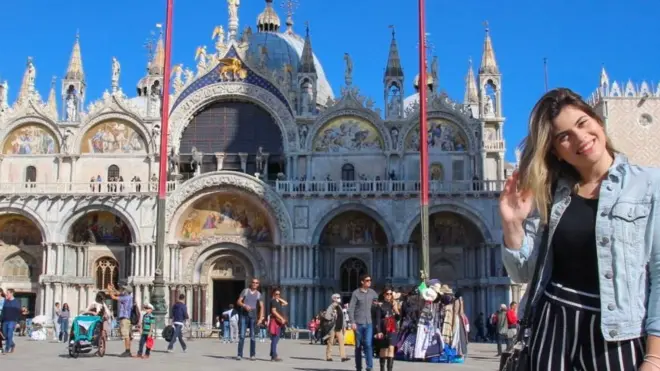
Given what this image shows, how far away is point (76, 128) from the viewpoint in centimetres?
3572

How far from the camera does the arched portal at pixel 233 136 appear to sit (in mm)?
35875

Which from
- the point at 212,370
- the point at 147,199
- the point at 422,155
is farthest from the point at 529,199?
the point at 147,199

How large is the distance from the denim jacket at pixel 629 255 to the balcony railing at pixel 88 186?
3185 centimetres

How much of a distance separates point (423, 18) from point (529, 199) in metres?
20.9

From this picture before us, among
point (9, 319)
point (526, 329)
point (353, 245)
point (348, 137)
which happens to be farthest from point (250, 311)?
point (348, 137)

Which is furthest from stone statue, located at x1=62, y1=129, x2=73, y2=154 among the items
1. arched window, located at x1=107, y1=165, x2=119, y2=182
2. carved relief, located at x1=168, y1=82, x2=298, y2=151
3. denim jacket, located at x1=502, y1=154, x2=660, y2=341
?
denim jacket, located at x1=502, y1=154, x2=660, y2=341

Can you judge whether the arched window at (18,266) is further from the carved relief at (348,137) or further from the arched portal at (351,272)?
the arched portal at (351,272)

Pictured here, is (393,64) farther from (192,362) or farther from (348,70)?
(192,362)

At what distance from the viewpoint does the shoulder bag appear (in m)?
3.45

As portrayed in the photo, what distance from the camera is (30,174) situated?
35844 millimetres

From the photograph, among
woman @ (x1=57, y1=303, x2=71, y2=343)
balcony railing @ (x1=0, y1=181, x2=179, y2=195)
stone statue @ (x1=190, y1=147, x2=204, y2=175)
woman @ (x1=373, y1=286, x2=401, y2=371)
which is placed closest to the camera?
woman @ (x1=373, y1=286, x2=401, y2=371)

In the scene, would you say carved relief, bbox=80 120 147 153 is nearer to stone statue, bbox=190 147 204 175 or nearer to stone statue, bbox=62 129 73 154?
stone statue, bbox=62 129 73 154

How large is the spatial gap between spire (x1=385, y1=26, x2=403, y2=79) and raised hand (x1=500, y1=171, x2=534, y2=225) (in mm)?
32493

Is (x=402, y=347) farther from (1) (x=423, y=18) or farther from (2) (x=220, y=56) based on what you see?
(2) (x=220, y=56)
